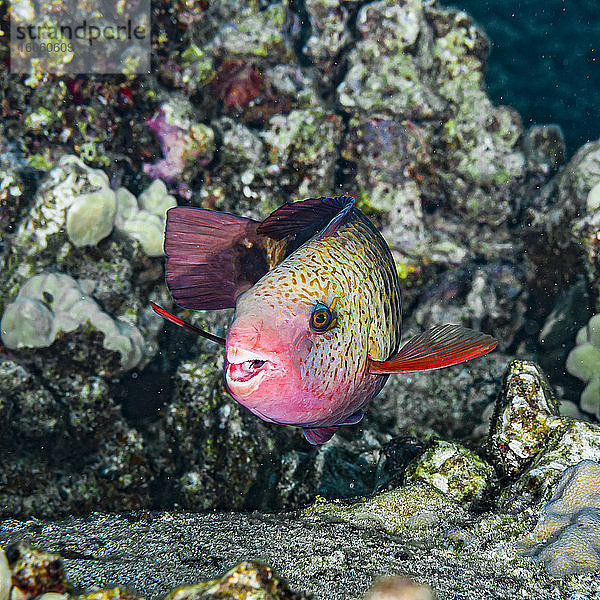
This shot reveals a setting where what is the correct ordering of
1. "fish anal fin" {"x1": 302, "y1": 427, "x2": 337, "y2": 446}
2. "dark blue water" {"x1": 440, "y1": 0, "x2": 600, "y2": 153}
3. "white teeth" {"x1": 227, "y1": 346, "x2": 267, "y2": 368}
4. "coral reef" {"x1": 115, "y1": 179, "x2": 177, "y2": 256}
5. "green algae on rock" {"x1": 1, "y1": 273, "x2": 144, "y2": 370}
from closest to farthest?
"white teeth" {"x1": 227, "y1": 346, "x2": 267, "y2": 368} → "fish anal fin" {"x1": 302, "y1": 427, "x2": 337, "y2": 446} → "green algae on rock" {"x1": 1, "y1": 273, "x2": 144, "y2": 370} → "coral reef" {"x1": 115, "y1": 179, "x2": 177, "y2": 256} → "dark blue water" {"x1": 440, "y1": 0, "x2": 600, "y2": 153}

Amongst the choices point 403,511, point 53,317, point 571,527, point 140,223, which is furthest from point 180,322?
point 140,223

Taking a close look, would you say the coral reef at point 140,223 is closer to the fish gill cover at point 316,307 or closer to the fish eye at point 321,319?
the fish gill cover at point 316,307

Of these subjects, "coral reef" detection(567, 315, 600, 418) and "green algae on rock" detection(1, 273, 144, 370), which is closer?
"green algae on rock" detection(1, 273, 144, 370)

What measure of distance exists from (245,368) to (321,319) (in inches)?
16.8

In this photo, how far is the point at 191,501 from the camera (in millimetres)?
3986

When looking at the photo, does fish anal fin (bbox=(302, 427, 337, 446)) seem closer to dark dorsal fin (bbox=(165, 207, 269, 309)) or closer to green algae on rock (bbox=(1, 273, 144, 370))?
dark dorsal fin (bbox=(165, 207, 269, 309))

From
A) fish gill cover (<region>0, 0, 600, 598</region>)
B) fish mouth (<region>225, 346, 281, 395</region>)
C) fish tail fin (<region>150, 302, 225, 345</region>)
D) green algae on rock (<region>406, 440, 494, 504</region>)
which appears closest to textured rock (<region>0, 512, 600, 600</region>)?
fish gill cover (<region>0, 0, 600, 598</region>)

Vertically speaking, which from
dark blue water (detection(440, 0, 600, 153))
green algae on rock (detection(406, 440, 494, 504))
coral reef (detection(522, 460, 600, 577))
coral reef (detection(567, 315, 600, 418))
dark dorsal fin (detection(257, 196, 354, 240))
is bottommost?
coral reef (detection(567, 315, 600, 418))

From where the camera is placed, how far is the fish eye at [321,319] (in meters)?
1.91

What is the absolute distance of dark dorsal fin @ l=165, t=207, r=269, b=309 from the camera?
2.58 metres

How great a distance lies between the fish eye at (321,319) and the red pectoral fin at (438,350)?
0.37 meters

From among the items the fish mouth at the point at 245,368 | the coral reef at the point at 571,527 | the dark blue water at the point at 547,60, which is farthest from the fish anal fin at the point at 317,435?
the dark blue water at the point at 547,60

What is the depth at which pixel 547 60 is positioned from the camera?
7977 millimetres

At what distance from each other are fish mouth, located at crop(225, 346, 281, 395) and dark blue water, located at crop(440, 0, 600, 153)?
8.26m
